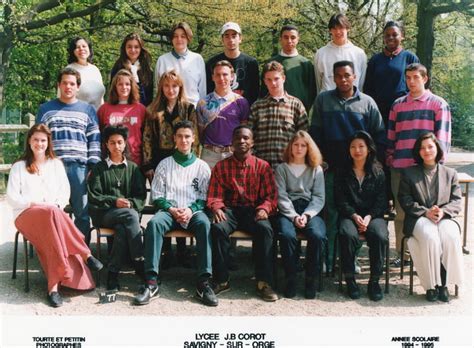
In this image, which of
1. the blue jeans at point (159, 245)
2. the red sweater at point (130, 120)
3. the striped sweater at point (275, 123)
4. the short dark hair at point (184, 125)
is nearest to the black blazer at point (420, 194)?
the striped sweater at point (275, 123)

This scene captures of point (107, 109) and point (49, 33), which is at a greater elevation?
point (49, 33)

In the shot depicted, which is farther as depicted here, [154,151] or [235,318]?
[154,151]

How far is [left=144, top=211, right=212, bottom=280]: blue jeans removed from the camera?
14.9 feet

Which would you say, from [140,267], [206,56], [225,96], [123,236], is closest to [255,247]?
[140,267]

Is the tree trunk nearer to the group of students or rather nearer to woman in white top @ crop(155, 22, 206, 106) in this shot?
the group of students

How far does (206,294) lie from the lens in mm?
4469

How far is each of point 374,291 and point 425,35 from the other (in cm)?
785

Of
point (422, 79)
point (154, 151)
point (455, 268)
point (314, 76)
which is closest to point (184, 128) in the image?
point (154, 151)

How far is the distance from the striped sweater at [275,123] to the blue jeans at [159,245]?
999mm

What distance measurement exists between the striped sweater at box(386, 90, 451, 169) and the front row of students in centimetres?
23

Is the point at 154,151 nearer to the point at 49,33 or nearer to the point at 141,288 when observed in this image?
the point at 141,288

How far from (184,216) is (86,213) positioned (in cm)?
107

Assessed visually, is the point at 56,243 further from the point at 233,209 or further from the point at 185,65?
the point at 185,65

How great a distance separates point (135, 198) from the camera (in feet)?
16.2
